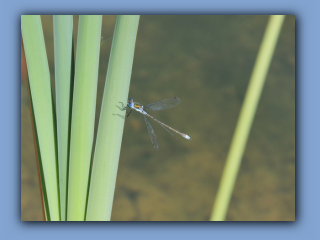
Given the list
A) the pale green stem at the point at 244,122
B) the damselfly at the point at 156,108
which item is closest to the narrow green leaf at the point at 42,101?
the damselfly at the point at 156,108

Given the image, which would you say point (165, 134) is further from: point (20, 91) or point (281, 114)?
point (20, 91)

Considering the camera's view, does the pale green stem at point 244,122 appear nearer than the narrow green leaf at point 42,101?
No

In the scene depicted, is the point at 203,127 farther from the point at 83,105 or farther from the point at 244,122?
the point at 83,105

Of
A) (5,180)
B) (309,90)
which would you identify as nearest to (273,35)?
(309,90)

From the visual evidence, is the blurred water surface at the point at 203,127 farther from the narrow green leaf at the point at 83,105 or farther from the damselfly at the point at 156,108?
the narrow green leaf at the point at 83,105

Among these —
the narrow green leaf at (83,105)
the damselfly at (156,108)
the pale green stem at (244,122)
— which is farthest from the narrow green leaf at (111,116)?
the pale green stem at (244,122)

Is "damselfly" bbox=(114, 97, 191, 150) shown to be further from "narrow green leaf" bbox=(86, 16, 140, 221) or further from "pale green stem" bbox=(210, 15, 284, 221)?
"narrow green leaf" bbox=(86, 16, 140, 221)

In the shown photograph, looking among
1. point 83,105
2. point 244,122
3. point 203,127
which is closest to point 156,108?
point 203,127
